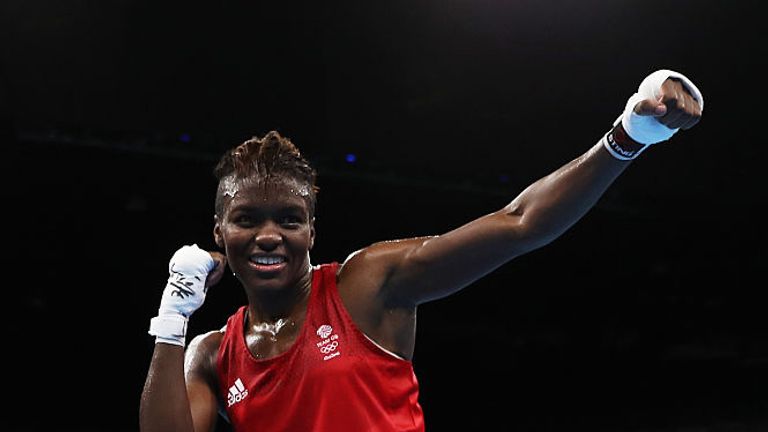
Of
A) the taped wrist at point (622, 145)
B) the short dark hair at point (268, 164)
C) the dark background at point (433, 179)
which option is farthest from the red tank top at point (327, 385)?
the dark background at point (433, 179)

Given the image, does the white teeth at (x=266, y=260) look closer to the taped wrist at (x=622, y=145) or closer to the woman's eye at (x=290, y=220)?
the woman's eye at (x=290, y=220)

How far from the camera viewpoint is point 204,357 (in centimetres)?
292

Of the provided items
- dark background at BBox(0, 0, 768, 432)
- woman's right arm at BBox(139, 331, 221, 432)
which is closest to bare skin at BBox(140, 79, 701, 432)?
woman's right arm at BBox(139, 331, 221, 432)

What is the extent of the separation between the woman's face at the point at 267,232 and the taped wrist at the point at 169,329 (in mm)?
231

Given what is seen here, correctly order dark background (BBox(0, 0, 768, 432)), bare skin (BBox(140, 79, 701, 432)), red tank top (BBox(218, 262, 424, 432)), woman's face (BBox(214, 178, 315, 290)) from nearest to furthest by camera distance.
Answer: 1. bare skin (BBox(140, 79, 701, 432))
2. red tank top (BBox(218, 262, 424, 432))
3. woman's face (BBox(214, 178, 315, 290))
4. dark background (BBox(0, 0, 768, 432))

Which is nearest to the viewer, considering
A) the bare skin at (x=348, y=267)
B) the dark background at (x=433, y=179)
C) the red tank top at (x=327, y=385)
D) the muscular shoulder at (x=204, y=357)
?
the bare skin at (x=348, y=267)

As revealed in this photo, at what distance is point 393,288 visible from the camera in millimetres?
2576

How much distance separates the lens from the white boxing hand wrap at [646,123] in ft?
6.91

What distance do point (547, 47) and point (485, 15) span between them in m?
0.64

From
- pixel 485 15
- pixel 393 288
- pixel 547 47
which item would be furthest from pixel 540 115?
pixel 393 288

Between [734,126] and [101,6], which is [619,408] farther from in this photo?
[101,6]

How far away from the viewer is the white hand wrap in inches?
104

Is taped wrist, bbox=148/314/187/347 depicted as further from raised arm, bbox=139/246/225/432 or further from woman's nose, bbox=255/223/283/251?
woman's nose, bbox=255/223/283/251

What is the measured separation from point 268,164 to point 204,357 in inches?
26.8
